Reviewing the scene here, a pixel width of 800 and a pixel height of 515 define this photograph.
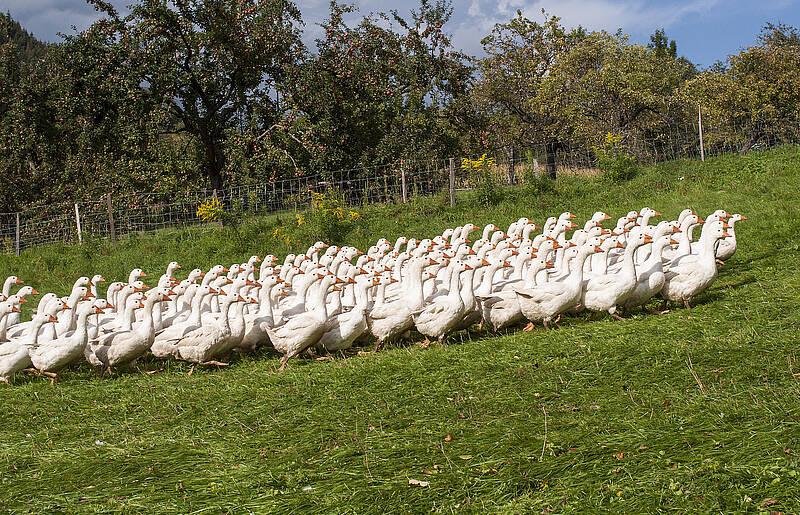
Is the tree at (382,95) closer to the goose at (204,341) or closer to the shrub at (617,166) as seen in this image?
the shrub at (617,166)

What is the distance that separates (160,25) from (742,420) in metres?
21.0

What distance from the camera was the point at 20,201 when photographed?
26.1 meters

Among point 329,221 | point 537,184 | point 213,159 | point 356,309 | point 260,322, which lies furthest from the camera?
point 213,159

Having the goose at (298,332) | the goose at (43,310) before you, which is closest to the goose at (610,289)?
the goose at (298,332)

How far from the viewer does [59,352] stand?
7.26m

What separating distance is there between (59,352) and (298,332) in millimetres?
2613

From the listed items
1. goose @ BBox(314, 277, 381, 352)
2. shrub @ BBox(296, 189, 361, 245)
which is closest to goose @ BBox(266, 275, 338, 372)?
goose @ BBox(314, 277, 381, 352)

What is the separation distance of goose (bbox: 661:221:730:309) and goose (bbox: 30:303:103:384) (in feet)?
21.8

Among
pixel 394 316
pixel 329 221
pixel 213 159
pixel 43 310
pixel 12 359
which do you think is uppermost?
pixel 213 159

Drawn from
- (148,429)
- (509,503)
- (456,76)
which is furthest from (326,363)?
(456,76)

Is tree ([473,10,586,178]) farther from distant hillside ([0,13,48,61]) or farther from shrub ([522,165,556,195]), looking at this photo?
distant hillside ([0,13,48,61])

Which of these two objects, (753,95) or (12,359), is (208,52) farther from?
(753,95)

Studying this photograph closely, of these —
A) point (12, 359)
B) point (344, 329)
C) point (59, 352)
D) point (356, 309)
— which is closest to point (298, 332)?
point (344, 329)

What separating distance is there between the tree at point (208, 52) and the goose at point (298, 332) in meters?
16.1
